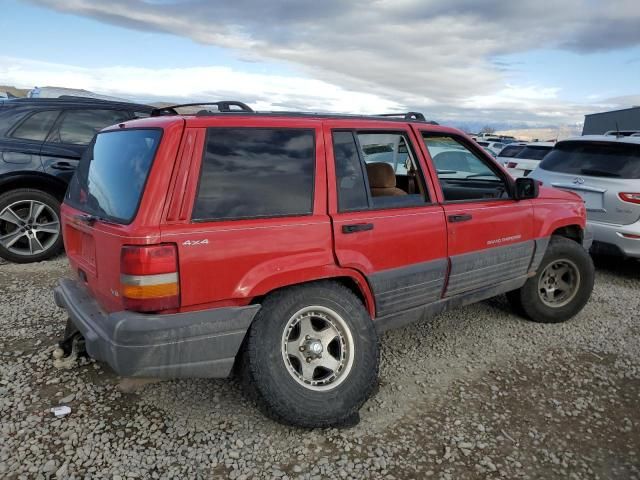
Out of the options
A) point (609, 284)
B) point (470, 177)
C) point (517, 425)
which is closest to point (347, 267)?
point (517, 425)

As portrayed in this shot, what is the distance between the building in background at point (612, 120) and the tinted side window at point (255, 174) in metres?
31.2

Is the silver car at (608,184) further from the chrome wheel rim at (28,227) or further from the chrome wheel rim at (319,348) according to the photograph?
the chrome wheel rim at (28,227)

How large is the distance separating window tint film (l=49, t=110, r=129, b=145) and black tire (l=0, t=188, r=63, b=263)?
711 millimetres

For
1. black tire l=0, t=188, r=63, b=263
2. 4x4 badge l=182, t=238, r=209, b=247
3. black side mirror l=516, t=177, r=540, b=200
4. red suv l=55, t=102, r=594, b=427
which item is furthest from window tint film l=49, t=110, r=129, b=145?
black side mirror l=516, t=177, r=540, b=200

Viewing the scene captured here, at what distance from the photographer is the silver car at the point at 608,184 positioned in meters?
5.34

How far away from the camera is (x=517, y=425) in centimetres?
289

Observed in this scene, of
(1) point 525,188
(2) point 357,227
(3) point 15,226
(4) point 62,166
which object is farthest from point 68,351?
(1) point 525,188

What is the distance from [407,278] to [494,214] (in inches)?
39.9

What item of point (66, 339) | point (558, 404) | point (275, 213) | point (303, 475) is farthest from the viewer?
point (66, 339)

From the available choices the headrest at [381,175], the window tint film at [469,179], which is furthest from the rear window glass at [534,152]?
the headrest at [381,175]

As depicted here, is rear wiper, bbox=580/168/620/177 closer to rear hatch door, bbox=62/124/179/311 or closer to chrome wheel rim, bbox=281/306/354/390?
chrome wheel rim, bbox=281/306/354/390

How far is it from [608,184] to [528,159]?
6.50 m

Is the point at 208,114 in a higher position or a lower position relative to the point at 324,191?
higher

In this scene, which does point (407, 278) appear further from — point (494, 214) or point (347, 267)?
point (494, 214)
